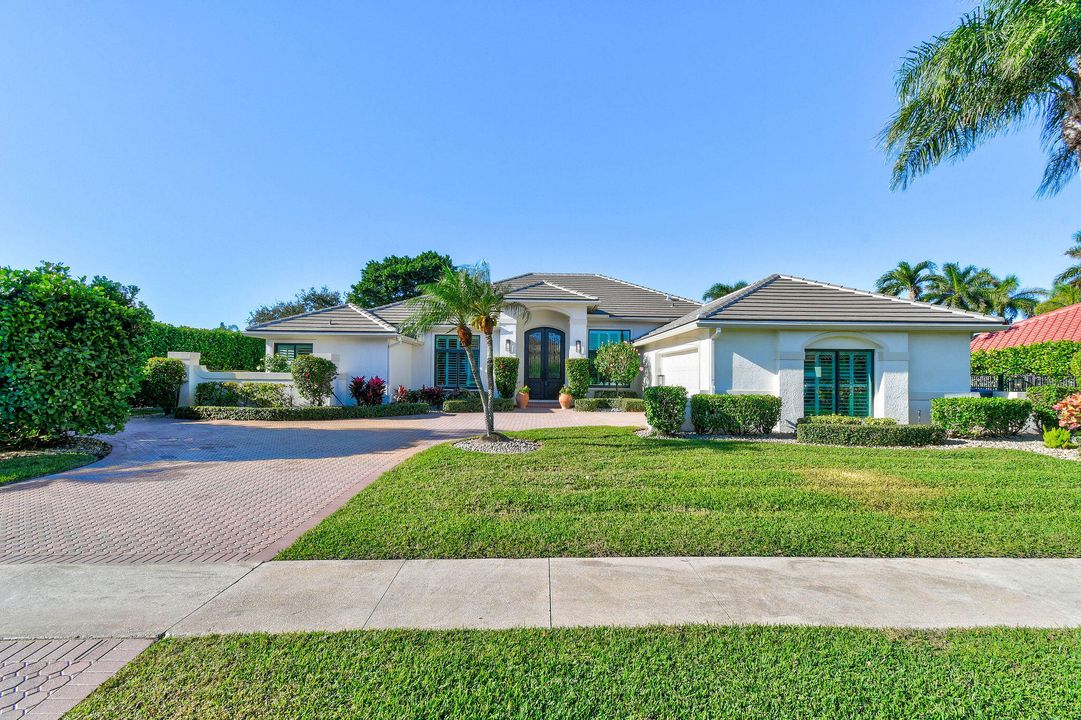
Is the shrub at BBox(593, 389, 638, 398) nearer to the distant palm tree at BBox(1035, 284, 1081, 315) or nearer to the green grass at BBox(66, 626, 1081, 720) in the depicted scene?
the green grass at BBox(66, 626, 1081, 720)

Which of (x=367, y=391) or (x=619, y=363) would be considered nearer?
(x=367, y=391)

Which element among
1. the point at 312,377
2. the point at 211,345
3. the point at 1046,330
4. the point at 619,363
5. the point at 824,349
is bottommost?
the point at 312,377

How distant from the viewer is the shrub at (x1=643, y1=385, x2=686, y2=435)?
12.5m

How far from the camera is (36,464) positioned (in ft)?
28.7

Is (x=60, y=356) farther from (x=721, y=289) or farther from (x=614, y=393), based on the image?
(x=721, y=289)

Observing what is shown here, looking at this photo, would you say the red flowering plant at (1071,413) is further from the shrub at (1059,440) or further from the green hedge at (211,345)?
the green hedge at (211,345)

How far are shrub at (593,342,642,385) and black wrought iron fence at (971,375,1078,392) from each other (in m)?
12.5

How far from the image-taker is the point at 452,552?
4.84 m

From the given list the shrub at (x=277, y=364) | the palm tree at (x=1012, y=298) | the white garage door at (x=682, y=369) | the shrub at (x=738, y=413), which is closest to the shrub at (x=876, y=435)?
the shrub at (x=738, y=413)

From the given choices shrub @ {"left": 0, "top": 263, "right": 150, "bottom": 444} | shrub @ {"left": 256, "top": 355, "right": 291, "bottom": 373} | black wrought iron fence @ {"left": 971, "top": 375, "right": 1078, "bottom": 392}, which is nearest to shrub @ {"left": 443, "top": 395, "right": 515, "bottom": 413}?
shrub @ {"left": 256, "top": 355, "right": 291, "bottom": 373}

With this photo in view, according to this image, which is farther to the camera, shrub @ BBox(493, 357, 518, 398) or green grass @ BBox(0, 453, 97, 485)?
shrub @ BBox(493, 357, 518, 398)

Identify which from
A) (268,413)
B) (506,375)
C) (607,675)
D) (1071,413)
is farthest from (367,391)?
(1071,413)

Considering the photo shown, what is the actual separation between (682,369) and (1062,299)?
125 ft

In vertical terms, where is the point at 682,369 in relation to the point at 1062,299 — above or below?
below
